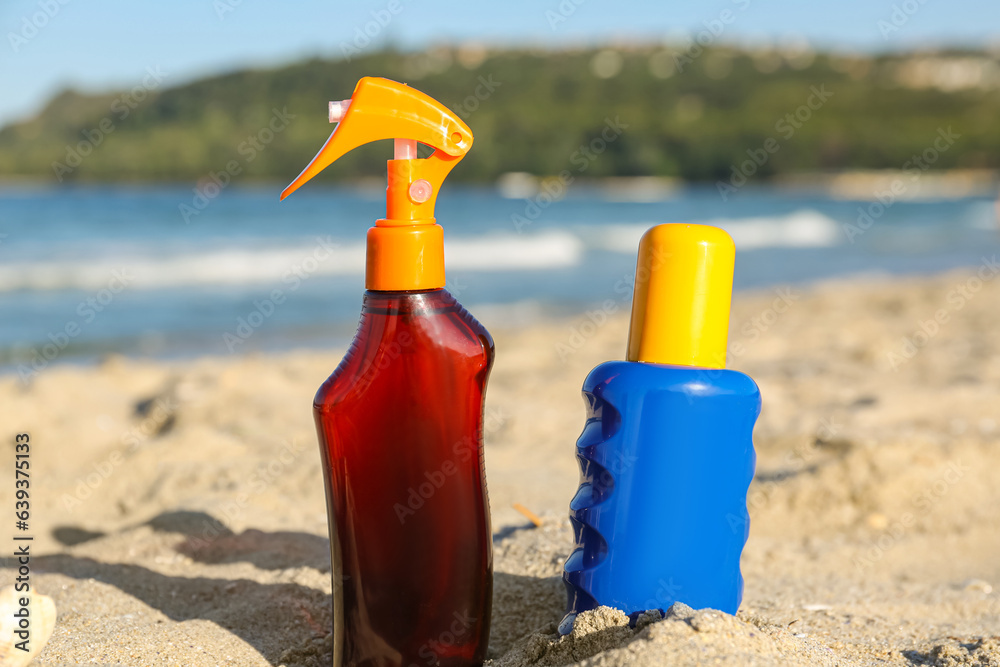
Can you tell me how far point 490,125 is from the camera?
150 feet

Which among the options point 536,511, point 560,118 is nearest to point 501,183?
point 560,118

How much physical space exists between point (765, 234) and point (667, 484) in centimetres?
1997

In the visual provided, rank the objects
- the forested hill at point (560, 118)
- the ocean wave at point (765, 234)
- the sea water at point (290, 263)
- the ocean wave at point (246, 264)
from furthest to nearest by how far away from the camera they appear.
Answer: the forested hill at point (560, 118) < the ocean wave at point (765, 234) < the ocean wave at point (246, 264) < the sea water at point (290, 263)

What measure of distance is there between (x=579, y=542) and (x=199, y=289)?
9485 mm

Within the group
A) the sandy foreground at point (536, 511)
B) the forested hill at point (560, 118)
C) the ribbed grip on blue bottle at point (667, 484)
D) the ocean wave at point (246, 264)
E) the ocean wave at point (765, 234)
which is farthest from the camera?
the forested hill at point (560, 118)

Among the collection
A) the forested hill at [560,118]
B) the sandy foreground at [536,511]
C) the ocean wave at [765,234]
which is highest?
the forested hill at [560,118]

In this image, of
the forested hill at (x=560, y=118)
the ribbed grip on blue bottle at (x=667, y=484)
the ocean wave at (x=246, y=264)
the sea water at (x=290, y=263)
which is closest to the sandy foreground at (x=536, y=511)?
the ribbed grip on blue bottle at (x=667, y=484)

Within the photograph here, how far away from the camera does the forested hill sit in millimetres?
40281

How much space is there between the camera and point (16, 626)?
4.56 feet

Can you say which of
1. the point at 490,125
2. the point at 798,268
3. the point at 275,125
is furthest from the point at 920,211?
the point at 275,125

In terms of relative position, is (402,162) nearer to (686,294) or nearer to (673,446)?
(686,294)

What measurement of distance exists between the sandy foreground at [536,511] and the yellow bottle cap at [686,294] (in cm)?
42

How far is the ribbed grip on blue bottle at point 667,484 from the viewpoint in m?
1.35

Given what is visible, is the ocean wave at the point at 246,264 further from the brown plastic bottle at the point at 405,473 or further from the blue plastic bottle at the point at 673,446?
the blue plastic bottle at the point at 673,446
